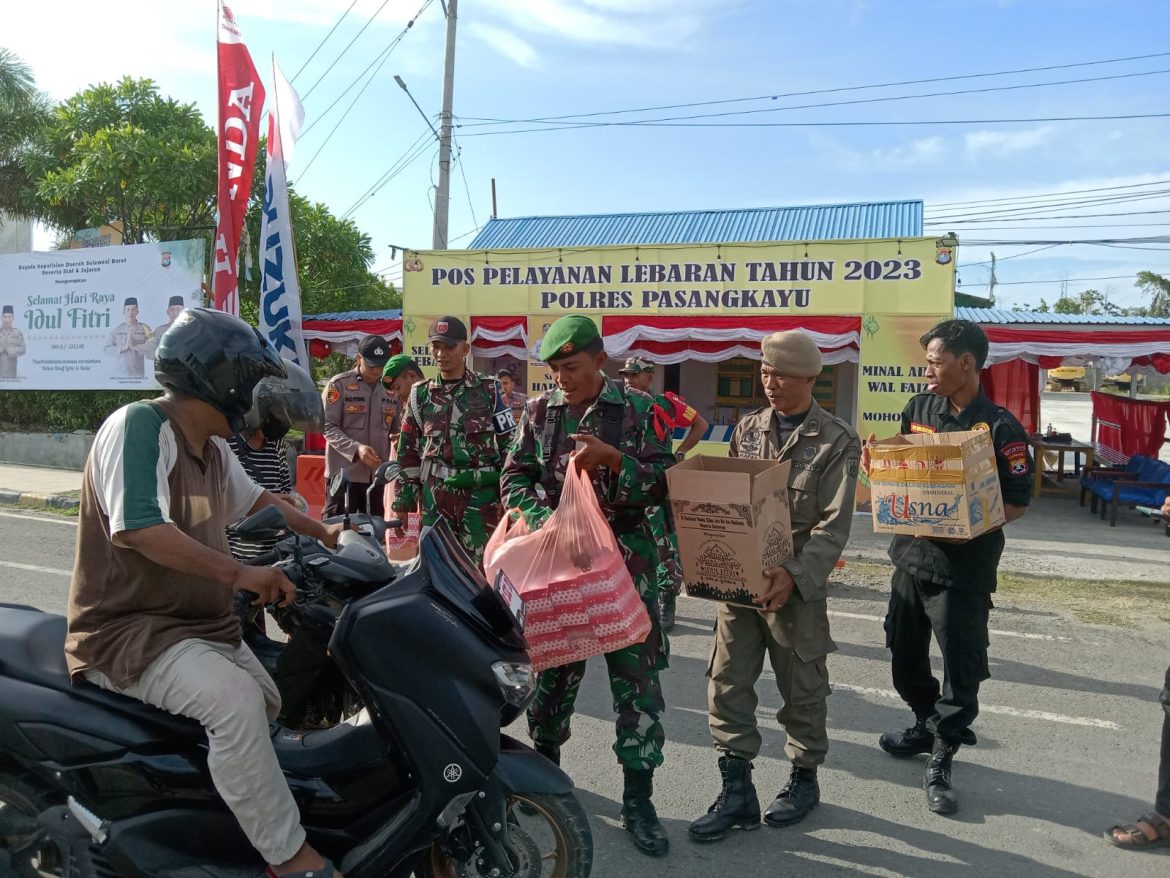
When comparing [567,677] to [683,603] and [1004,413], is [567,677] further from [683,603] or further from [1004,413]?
[683,603]

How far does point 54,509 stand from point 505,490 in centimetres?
878

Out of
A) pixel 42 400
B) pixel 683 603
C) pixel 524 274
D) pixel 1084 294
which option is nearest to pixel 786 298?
pixel 524 274

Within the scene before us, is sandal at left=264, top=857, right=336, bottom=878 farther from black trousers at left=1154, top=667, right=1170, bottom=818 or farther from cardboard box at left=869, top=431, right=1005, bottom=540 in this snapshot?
black trousers at left=1154, top=667, right=1170, bottom=818

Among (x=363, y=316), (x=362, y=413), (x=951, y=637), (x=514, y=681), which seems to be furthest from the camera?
(x=363, y=316)

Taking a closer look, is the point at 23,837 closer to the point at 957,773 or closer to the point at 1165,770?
the point at 957,773

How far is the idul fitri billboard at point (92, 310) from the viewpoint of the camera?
12.0m

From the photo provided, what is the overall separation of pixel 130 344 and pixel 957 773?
1238 cm

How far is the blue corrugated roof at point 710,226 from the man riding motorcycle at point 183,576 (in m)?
12.7

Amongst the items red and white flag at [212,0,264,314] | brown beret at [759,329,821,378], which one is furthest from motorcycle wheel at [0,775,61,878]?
red and white flag at [212,0,264,314]

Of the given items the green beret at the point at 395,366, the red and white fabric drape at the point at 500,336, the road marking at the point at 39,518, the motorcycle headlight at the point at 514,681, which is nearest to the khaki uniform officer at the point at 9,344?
the road marking at the point at 39,518

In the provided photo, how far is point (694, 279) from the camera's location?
38.4ft

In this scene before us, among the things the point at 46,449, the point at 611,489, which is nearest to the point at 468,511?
the point at 611,489

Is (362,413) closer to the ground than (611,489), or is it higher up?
higher up

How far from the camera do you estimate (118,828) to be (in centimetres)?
211
